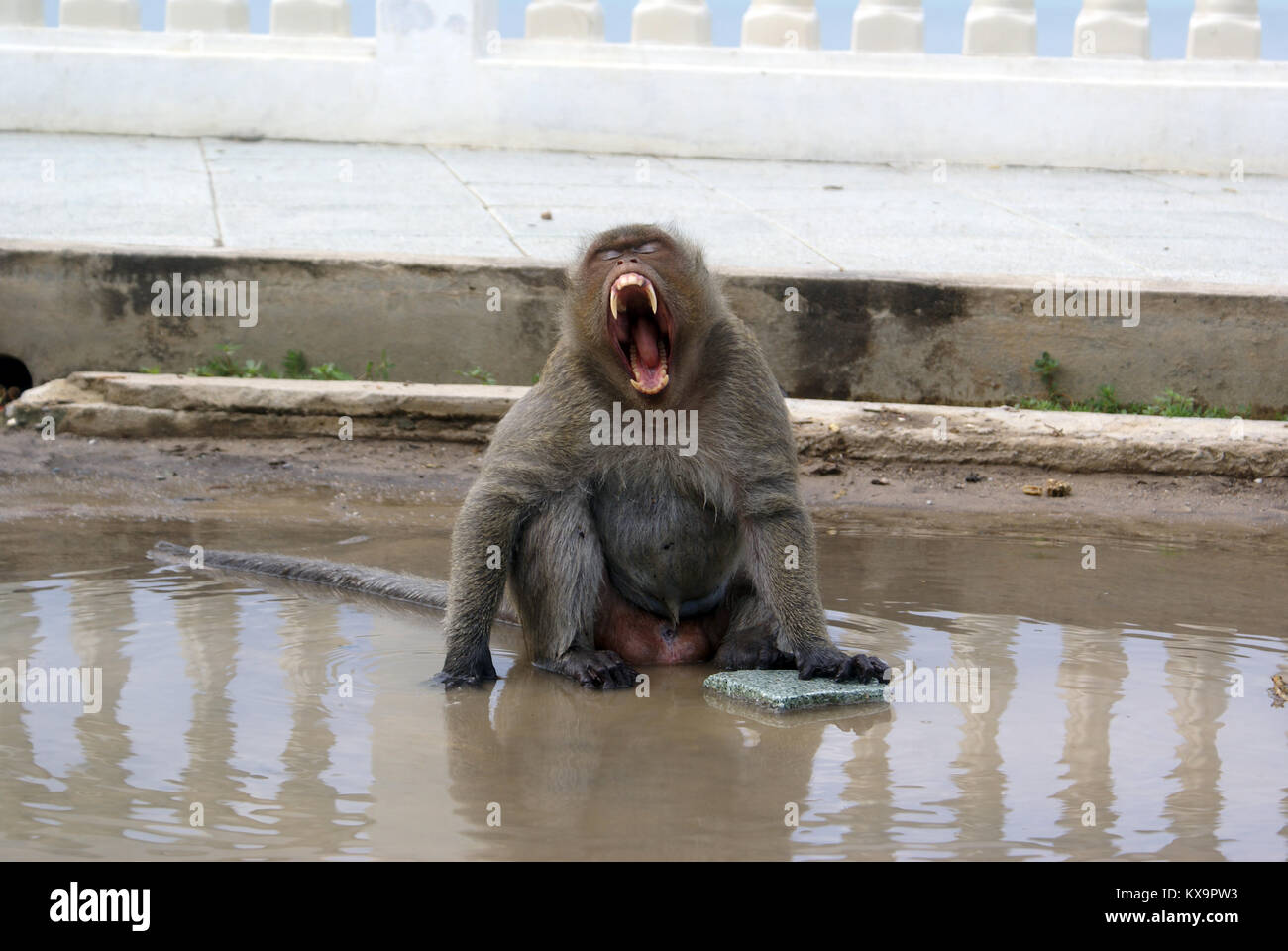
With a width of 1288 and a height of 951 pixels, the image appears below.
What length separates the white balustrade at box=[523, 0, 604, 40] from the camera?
1197 cm

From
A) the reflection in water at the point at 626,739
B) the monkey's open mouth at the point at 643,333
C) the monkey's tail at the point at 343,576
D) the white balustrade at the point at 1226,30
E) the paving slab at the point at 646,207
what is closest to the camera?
the reflection in water at the point at 626,739

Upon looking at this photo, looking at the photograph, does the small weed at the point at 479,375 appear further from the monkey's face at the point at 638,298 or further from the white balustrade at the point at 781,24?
the white balustrade at the point at 781,24

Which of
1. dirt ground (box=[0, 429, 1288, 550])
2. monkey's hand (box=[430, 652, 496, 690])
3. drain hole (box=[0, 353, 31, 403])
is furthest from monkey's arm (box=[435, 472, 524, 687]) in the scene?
drain hole (box=[0, 353, 31, 403])

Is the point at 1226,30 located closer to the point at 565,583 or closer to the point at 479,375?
the point at 479,375

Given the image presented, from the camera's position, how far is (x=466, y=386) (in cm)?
748

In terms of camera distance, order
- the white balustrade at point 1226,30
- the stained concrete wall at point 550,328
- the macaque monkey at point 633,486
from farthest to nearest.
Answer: the white balustrade at point 1226,30 < the stained concrete wall at point 550,328 < the macaque monkey at point 633,486

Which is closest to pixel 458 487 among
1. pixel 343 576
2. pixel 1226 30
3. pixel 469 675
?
pixel 343 576

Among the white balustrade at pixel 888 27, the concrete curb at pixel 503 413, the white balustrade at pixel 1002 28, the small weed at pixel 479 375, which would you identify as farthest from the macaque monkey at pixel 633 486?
the white balustrade at pixel 1002 28

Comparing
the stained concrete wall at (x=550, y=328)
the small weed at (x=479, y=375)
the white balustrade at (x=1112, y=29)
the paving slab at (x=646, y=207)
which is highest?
the white balustrade at (x=1112, y=29)

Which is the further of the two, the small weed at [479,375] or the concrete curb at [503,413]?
the small weed at [479,375]

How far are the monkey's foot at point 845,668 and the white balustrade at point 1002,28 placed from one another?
342 inches

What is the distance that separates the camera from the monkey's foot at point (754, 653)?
449cm

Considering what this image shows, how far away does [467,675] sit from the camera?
4340mm

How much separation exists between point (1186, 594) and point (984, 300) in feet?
8.87
